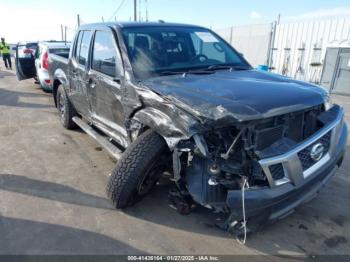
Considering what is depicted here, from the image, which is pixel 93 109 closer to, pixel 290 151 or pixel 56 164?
pixel 56 164

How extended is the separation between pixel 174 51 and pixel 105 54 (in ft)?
2.97

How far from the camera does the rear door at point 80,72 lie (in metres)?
4.50

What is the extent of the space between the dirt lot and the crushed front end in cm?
39

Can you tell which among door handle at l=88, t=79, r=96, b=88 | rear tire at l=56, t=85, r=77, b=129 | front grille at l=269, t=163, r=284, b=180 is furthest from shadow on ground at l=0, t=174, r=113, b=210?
rear tire at l=56, t=85, r=77, b=129

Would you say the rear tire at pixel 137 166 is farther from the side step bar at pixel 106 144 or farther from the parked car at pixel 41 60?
the parked car at pixel 41 60

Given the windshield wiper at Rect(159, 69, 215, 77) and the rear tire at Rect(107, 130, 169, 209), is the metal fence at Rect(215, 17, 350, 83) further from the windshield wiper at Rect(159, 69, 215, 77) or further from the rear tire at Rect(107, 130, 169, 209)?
the rear tire at Rect(107, 130, 169, 209)

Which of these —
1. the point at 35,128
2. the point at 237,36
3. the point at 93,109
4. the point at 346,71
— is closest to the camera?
the point at 93,109

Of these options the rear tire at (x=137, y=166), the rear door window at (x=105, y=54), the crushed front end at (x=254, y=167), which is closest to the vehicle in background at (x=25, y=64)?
the rear door window at (x=105, y=54)

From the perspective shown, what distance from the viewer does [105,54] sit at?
153 inches

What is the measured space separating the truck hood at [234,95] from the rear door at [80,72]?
178 centimetres

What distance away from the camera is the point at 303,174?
253 centimetres

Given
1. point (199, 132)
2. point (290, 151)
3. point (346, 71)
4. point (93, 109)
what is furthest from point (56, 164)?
point (346, 71)

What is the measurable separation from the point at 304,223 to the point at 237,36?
46.5 ft

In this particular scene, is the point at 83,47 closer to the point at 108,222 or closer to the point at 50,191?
the point at 50,191
